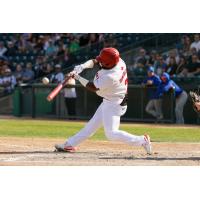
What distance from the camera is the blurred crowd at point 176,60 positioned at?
66.8 feet

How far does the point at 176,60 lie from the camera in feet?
68.5

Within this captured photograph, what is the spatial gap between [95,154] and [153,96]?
1002cm

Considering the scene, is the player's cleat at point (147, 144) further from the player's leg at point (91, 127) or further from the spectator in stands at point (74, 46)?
the spectator in stands at point (74, 46)

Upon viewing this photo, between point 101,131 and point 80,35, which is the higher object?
point 80,35

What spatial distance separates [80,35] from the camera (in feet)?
86.7

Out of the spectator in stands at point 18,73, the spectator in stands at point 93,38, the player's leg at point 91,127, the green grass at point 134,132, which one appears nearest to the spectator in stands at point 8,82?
the spectator in stands at point 18,73

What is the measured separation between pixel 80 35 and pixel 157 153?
16175 mm

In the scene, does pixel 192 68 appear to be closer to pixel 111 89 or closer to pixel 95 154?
pixel 95 154

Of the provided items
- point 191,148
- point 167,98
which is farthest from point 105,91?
point 167,98

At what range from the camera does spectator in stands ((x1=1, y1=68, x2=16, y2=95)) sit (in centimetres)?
2570

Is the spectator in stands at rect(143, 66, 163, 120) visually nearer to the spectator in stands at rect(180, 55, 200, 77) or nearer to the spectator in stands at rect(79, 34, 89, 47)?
the spectator in stands at rect(180, 55, 200, 77)

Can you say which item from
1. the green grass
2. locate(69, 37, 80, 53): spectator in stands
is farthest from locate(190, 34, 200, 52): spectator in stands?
A: locate(69, 37, 80, 53): spectator in stands

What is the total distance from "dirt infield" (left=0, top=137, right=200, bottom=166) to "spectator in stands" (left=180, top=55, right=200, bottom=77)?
7770 millimetres

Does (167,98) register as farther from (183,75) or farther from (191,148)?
(191,148)
